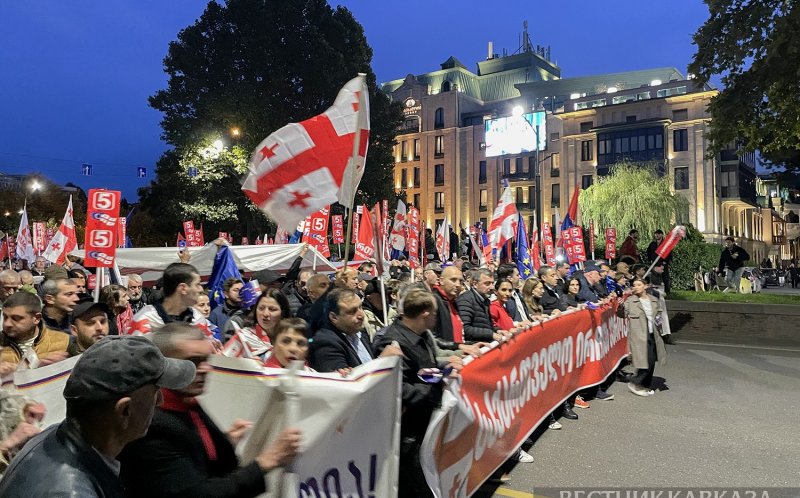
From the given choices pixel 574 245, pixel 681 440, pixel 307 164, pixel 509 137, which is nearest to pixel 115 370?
pixel 307 164

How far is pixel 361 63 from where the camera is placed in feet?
113

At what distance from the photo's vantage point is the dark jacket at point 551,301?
902 centimetres

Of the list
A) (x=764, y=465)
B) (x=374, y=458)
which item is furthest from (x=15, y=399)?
(x=764, y=465)

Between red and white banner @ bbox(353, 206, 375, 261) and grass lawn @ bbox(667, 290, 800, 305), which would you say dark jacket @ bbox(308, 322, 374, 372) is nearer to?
red and white banner @ bbox(353, 206, 375, 261)

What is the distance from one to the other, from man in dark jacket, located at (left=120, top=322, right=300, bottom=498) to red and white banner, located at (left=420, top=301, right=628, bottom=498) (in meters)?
1.52

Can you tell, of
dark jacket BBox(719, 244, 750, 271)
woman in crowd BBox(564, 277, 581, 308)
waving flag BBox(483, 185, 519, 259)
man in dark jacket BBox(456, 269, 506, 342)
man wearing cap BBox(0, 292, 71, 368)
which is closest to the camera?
man wearing cap BBox(0, 292, 71, 368)

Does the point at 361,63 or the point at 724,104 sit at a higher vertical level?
the point at 361,63

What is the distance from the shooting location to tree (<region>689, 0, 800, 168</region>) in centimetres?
1501

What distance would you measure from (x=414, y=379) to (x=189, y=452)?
Answer: 2.06 m

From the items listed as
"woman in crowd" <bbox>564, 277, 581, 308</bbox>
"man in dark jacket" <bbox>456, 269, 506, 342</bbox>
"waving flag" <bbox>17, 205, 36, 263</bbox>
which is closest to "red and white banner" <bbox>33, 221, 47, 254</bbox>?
"waving flag" <bbox>17, 205, 36, 263</bbox>

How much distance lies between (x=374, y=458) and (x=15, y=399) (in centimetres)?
169

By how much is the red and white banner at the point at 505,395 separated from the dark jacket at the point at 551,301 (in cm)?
68

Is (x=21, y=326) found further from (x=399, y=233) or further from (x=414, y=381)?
(x=399, y=233)

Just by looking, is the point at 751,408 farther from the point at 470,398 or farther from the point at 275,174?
the point at 275,174
